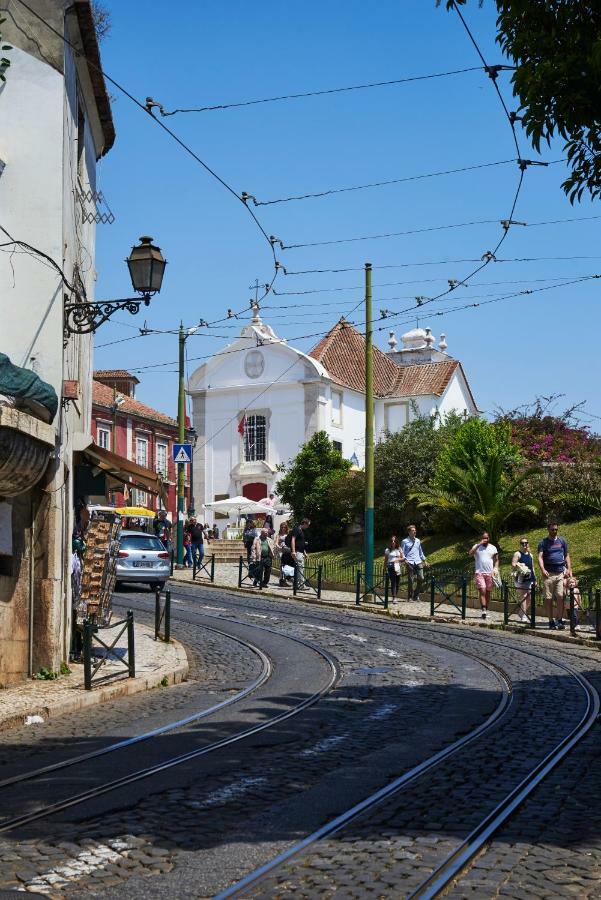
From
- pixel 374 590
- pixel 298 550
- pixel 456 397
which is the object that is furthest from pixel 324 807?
pixel 456 397

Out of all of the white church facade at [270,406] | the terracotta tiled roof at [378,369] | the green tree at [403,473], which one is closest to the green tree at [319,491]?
the green tree at [403,473]

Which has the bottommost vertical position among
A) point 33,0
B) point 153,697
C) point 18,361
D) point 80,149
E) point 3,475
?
point 153,697

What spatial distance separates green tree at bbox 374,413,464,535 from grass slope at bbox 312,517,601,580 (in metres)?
0.91

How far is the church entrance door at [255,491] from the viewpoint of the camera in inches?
2185

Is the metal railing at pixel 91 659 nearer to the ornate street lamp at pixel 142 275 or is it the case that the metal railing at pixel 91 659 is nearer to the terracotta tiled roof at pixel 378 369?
the ornate street lamp at pixel 142 275

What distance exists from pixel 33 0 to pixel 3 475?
6.11 meters

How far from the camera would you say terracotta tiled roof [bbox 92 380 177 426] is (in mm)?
60344

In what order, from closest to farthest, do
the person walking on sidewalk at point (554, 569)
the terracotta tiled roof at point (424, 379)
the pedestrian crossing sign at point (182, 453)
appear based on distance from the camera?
the person walking on sidewalk at point (554, 569) → the pedestrian crossing sign at point (182, 453) → the terracotta tiled roof at point (424, 379)

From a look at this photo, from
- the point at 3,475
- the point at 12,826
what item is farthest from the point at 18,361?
the point at 12,826

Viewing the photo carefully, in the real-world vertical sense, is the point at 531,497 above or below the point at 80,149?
below

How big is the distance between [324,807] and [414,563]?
20.4 m

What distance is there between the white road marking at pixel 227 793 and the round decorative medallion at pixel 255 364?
1928 inches

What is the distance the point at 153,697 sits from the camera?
1276cm

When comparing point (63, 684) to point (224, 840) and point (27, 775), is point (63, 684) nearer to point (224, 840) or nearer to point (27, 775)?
point (27, 775)
